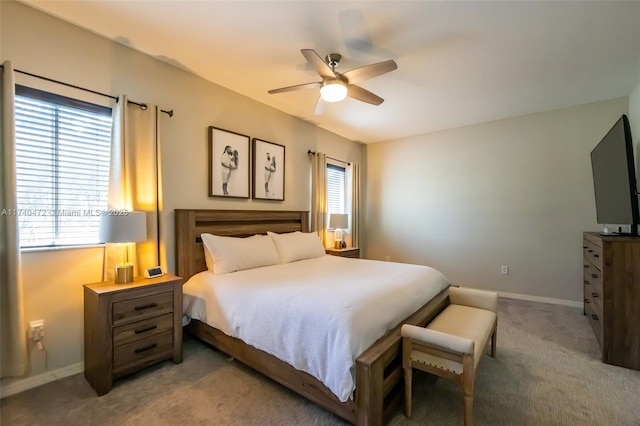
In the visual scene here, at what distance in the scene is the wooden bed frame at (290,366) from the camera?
5.08ft

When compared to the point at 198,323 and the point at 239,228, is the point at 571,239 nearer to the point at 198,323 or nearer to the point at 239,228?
the point at 239,228

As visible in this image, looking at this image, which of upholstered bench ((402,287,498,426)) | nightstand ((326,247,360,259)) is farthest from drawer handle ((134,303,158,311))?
nightstand ((326,247,360,259))

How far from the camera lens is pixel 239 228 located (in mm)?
3379

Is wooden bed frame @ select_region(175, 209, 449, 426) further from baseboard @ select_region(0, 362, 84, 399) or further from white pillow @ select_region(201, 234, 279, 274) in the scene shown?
baseboard @ select_region(0, 362, 84, 399)

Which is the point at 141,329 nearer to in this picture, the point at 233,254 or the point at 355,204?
the point at 233,254

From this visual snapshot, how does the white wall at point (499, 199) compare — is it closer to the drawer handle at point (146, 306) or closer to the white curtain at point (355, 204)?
the white curtain at point (355, 204)

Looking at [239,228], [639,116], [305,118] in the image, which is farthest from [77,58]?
[639,116]

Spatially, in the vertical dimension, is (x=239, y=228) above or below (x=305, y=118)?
below

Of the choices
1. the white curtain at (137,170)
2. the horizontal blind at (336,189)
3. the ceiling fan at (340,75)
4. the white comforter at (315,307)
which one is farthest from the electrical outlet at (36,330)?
the horizontal blind at (336,189)

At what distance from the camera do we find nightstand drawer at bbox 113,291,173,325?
2.07 metres

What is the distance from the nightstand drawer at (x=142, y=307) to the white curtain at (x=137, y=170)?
1.21ft

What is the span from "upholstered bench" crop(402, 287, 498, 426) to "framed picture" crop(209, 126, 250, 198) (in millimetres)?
2452

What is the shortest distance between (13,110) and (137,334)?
5.77 ft

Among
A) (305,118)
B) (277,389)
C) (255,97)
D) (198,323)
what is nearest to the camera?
(277,389)
